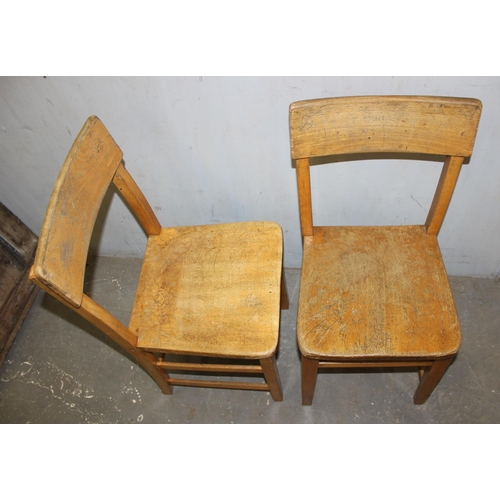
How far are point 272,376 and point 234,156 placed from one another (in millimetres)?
753

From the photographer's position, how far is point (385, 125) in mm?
1157

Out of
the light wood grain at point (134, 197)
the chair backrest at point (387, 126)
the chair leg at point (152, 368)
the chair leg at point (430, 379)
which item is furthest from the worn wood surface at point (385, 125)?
the chair leg at point (152, 368)

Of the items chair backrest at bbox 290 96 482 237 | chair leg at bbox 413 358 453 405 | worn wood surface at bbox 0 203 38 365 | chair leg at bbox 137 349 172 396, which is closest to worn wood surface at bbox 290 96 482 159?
chair backrest at bbox 290 96 482 237

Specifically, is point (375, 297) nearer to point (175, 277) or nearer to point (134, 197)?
point (175, 277)

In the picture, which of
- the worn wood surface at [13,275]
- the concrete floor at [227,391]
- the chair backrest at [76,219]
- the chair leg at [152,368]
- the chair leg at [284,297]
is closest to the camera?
the chair backrest at [76,219]

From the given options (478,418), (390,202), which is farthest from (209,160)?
(478,418)

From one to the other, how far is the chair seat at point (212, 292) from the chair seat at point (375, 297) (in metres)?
0.11

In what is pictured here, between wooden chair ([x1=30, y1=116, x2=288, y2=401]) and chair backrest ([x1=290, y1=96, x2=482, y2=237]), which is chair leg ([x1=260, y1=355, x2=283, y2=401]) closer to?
wooden chair ([x1=30, y1=116, x2=288, y2=401])

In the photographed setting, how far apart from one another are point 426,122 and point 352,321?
59cm

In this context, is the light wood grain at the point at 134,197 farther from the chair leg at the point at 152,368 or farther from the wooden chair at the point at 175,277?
the chair leg at the point at 152,368

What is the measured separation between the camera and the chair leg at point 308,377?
1.31 metres

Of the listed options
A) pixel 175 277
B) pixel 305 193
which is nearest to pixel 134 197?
pixel 175 277

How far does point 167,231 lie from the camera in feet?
4.89

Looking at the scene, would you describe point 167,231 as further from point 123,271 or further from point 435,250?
point 435,250
